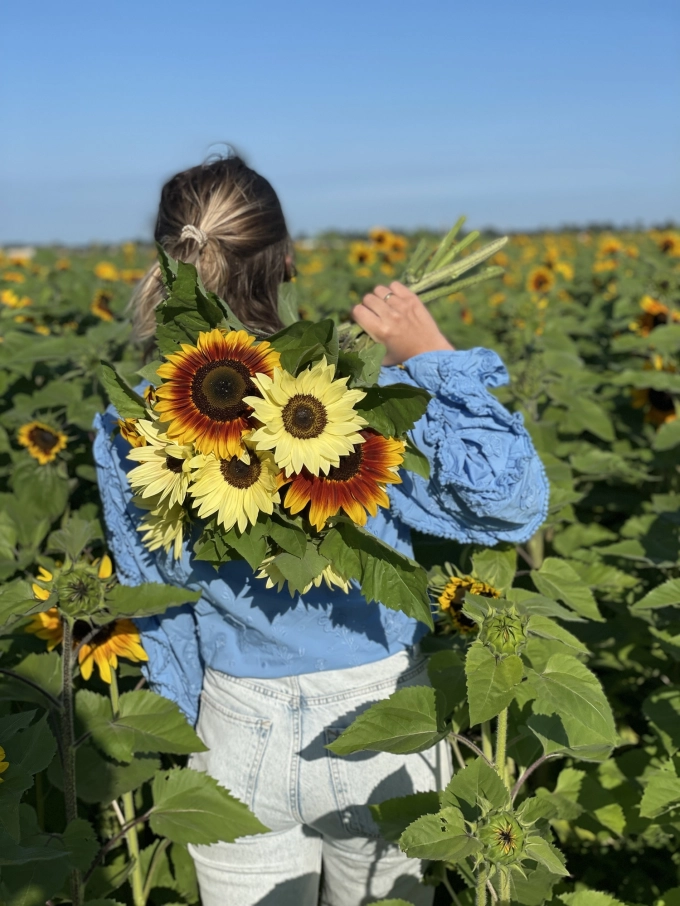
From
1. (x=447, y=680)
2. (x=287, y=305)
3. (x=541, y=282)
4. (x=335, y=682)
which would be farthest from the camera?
(x=541, y=282)

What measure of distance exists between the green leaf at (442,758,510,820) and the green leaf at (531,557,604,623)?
0.48 metres

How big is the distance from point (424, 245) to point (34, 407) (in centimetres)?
150

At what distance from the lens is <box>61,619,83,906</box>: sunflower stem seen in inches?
A: 60.2

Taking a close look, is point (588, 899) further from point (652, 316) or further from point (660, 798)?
point (652, 316)

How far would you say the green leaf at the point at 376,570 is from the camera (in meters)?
1.22

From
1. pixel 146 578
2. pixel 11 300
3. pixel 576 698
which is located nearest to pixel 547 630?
pixel 576 698

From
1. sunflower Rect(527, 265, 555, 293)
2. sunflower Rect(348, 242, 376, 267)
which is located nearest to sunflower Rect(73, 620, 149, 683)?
sunflower Rect(527, 265, 555, 293)

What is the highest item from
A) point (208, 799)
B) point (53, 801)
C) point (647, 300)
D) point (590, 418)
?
point (647, 300)

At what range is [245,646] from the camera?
5.50 feet

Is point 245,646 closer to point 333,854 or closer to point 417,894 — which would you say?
point 333,854

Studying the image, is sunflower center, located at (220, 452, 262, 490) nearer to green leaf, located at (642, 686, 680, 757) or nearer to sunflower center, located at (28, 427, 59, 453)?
green leaf, located at (642, 686, 680, 757)

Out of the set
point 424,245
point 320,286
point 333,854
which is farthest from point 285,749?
point 320,286

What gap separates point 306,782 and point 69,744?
43 cm

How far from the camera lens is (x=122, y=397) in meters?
1.29
